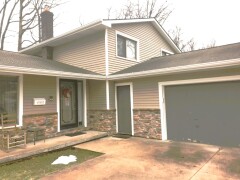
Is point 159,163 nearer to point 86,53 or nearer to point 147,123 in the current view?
point 147,123

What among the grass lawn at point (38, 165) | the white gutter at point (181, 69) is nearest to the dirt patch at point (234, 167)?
the white gutter at point (181, 69)

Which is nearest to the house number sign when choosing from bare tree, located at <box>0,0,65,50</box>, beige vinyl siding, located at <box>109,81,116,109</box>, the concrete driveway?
the concrete driveway

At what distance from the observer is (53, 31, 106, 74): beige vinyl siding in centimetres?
923

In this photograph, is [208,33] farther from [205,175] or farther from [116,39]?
[205,175]

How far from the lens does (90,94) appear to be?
31.2 ft

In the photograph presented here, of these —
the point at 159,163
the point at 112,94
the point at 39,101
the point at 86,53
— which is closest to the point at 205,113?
the point at 159,163

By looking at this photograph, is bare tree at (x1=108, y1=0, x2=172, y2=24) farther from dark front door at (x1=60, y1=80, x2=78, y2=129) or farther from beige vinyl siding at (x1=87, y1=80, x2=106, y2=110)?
dark front door at (x1=60, y1=80, x2=78, y2=129)

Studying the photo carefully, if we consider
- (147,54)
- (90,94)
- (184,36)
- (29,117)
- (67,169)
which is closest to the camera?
(67,169)

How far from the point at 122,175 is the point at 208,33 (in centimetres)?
3042

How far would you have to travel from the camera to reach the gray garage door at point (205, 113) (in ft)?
20.6

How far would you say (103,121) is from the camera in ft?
29.5

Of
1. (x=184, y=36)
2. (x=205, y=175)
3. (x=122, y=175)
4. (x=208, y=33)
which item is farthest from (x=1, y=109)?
(x=208, y=33)

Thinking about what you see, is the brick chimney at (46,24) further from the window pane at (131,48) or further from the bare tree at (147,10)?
the bare tree at (147,10)

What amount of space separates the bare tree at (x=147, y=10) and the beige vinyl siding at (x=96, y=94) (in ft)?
52.5
